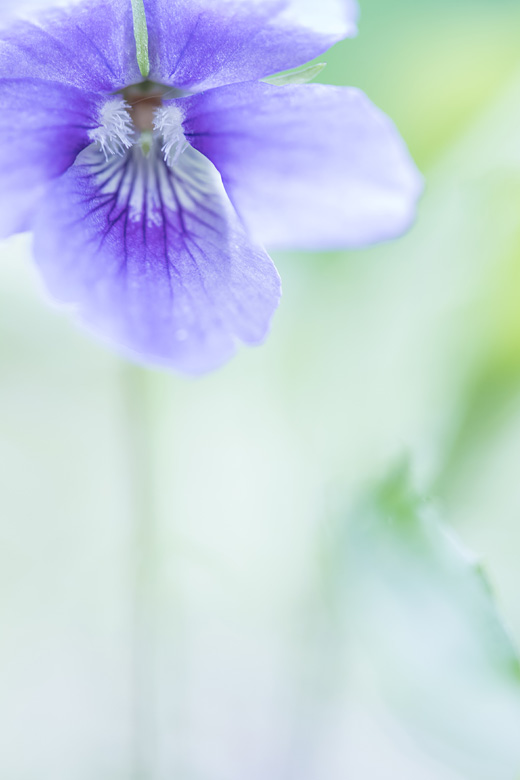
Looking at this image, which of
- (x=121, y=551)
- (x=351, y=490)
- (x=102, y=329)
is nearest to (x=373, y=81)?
(x=351, y=490)

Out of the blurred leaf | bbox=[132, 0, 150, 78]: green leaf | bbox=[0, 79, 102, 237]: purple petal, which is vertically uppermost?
bbox=[132, 0, 150, 78]: green leaf

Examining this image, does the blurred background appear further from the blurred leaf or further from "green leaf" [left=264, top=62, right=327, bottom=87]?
"green leaf" [left=264, top=62, right=327, bottom=87]

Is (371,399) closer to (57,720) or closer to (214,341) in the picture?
(214,341)

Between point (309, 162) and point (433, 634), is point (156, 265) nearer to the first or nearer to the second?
point (309, 162)

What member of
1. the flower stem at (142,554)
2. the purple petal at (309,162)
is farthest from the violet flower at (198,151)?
the flower stem at (142,554)

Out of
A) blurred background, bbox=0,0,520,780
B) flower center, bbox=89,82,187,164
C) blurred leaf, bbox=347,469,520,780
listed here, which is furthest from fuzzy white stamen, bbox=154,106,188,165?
blurred leaf, bbox=347,469,520,780

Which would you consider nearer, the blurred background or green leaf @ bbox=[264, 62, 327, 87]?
green leaf @ bbox=[264, 62, 327, 87]

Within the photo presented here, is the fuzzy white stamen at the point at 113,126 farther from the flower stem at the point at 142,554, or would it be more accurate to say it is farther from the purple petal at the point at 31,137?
the flower stem at the point at 142,554
